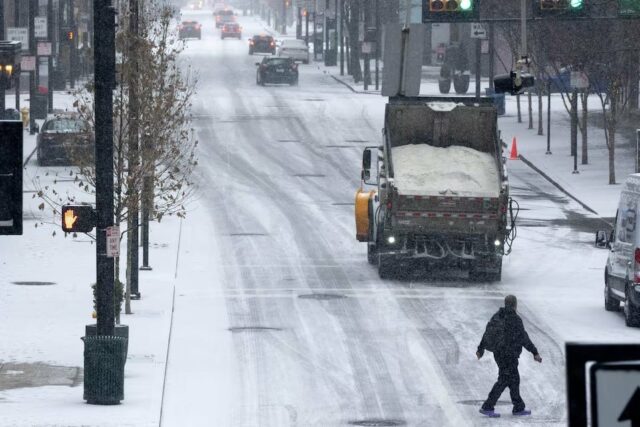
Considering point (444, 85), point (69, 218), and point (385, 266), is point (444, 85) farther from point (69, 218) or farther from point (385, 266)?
point (69, 218)

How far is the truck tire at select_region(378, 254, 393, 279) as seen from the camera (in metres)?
27.4

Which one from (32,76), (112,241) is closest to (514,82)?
(112,241)

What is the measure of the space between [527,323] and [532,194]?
1831 centimetres

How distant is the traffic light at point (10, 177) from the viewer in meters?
8.55

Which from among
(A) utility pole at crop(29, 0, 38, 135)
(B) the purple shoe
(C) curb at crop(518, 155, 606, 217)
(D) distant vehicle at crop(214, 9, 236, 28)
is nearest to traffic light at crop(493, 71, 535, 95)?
(B) the purple shoe

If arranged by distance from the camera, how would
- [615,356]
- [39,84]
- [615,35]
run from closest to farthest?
1. [615,356]
2. [615,35]
3. [39,84]

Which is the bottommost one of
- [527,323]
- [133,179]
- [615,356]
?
[527,323]

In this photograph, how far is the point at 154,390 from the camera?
17516mm

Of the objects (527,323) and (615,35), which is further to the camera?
(615,35)

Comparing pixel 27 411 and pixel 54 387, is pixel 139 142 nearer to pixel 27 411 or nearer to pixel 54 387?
pixel 54 387

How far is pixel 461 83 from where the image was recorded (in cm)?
6800

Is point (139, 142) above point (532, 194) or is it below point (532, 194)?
above

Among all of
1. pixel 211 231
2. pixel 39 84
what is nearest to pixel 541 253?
pixel 211 231

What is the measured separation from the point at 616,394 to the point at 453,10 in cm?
2650
